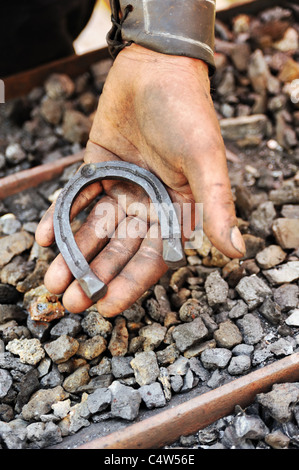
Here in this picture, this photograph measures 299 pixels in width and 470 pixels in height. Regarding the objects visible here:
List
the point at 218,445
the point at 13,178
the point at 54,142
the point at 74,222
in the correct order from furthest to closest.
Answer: the point at 54,142 < the point at 13,178 < the point at 74,222 < the point at 218,445

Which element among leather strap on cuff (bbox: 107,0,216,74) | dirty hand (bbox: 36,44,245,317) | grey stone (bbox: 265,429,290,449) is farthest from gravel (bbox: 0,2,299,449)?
leather strap on cuff (bbox: 107,0,216,74)

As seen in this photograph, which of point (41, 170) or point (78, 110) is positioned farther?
point (78, 110)

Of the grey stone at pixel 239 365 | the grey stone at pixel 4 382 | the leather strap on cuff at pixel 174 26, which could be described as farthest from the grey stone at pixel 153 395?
the leather strap on cuff at pixel 174 26

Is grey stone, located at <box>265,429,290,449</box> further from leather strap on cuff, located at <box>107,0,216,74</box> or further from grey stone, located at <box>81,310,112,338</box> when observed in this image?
Result: leather strap on cuff, located at <box>107,0,216,74</box>

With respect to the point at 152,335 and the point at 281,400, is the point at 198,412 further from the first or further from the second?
the point at 152,335

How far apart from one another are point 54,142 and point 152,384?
194cm

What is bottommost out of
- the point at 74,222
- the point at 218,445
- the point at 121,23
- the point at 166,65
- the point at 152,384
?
the point at 218,445

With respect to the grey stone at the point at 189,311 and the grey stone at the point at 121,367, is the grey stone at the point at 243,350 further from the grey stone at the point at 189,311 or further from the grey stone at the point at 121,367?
the grey stone at the point at 121,367

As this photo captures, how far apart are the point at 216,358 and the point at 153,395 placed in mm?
318

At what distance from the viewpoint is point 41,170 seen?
3107 mm

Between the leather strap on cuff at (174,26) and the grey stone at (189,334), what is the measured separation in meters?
1.30

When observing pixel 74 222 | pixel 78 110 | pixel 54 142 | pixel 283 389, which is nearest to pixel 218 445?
pixel 283 389

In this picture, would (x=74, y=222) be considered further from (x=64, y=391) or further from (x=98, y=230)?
(x=64, y=391)

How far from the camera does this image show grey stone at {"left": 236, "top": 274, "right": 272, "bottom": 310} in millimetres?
2354
